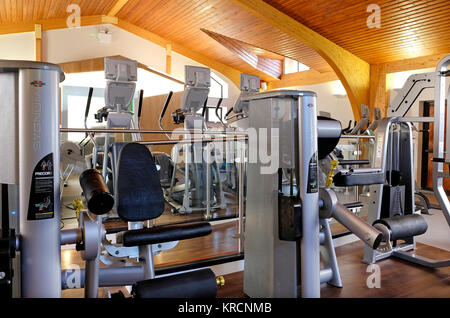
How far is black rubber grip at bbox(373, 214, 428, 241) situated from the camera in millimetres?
2244

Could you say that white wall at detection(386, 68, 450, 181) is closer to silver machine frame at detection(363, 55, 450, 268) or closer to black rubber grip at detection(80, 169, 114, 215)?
silver machine frame at detection(363, 55, 450, 268)

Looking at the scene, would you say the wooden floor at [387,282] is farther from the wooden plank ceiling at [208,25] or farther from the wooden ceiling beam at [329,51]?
the wooden plank ceiling at [208,25]

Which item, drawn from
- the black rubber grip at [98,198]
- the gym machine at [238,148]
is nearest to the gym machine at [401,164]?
the gym machine at [238,148]

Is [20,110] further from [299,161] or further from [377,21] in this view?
[377,21]

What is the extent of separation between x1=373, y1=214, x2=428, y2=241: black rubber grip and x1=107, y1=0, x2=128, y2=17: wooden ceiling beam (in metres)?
7.77

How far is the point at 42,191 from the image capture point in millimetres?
1106

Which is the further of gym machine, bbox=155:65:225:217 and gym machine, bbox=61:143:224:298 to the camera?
gym machine, bbox=155:65:225:217

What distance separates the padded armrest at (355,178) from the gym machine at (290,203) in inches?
19.2

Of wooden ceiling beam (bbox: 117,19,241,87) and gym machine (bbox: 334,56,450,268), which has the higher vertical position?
wooden ceiling beam (bbox: 117,19,241,87)

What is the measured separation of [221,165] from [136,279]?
3.02m

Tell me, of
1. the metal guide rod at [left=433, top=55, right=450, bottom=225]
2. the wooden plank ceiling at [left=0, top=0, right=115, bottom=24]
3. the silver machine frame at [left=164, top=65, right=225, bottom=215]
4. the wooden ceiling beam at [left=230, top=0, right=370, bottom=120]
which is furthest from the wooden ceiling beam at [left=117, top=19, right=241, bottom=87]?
the metal guide rod at [left=433, top=55, right=450, bottom=225]
